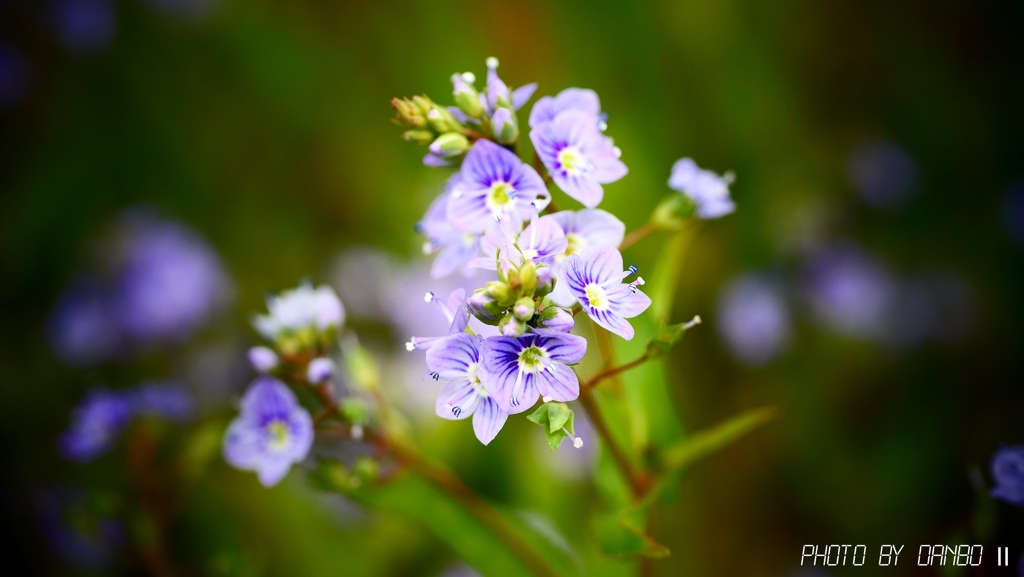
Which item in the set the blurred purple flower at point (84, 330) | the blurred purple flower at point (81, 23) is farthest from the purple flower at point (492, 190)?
the blurred purple flower at point (81, 23)

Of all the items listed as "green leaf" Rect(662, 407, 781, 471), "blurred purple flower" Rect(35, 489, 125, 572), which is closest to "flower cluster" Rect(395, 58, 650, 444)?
"green leaf" Rect(662, 407, 781, 471)

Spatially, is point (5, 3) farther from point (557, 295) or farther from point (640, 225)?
point (557, 295)

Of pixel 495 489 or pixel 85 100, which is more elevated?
pixel 85 100

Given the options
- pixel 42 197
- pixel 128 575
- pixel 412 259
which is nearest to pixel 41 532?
pixel 128 575

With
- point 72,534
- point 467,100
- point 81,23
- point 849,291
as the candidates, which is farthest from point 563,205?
point 81,23

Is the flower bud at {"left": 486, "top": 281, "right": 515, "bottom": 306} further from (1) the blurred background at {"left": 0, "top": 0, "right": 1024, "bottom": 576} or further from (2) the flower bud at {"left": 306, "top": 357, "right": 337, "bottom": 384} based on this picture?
(1) the blurred background at {"left": 0, "top": 0, "right": 1024, "bottom": 576}

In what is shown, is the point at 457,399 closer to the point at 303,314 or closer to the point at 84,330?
the point at 303,314
